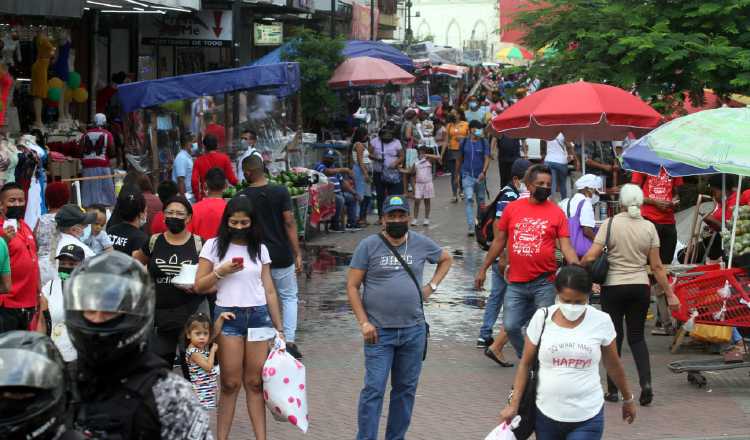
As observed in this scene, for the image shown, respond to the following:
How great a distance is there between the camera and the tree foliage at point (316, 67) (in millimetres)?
23891

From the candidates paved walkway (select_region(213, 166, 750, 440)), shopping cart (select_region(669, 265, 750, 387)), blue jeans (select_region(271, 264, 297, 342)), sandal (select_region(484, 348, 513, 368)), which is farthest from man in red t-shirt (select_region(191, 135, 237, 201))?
shopping cart (select_region(669, 265, 750, 387))

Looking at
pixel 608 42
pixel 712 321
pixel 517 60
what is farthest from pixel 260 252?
pixel 517 60

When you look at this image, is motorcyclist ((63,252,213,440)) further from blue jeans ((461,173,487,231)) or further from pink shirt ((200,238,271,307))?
blue jeans ((461,173,487,231))

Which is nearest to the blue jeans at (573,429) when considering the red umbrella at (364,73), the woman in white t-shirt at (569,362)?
the woman in white t-shirt at (569,362)

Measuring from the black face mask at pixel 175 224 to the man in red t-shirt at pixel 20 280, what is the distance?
0.93 meters

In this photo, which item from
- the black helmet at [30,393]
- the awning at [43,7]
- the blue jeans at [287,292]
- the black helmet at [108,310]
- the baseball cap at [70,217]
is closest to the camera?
the black helmet at [30,393]

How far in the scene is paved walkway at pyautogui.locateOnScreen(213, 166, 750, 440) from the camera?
857cm

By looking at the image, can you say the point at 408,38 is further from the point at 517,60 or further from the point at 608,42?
the point at 608,42

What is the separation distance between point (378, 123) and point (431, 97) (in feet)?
37.8

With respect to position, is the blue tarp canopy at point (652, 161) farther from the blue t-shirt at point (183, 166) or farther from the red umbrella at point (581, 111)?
the blue t-shirt at point (183, 166)

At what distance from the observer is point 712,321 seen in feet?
31.6

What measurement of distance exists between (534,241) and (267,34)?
18015mm

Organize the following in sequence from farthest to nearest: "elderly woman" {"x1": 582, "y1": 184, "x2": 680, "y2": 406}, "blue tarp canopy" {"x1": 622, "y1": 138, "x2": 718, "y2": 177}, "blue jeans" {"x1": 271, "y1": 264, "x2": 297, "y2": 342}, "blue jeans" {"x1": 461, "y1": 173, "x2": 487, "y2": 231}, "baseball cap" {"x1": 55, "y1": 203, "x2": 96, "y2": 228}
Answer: "blue jeans" {"x1": 461, "y1": 173, "x2": 487, "y2": 231} → "blue tarp canopy" {"x1": 622, "y1": 138, "x2": 718, "y2": 177} → "blue jeans" {"x1": 271, "y1": 264, "x2": 297, "y2": 342} → "elderly woman" {"x1": 582, "y1": 184, "x2": 680, "y2": 406} → "baseball cap" {"x1": 55, "y1": 203, "x2": 96, "y2": 228}

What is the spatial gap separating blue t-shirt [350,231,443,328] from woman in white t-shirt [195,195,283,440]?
660 millimetres
